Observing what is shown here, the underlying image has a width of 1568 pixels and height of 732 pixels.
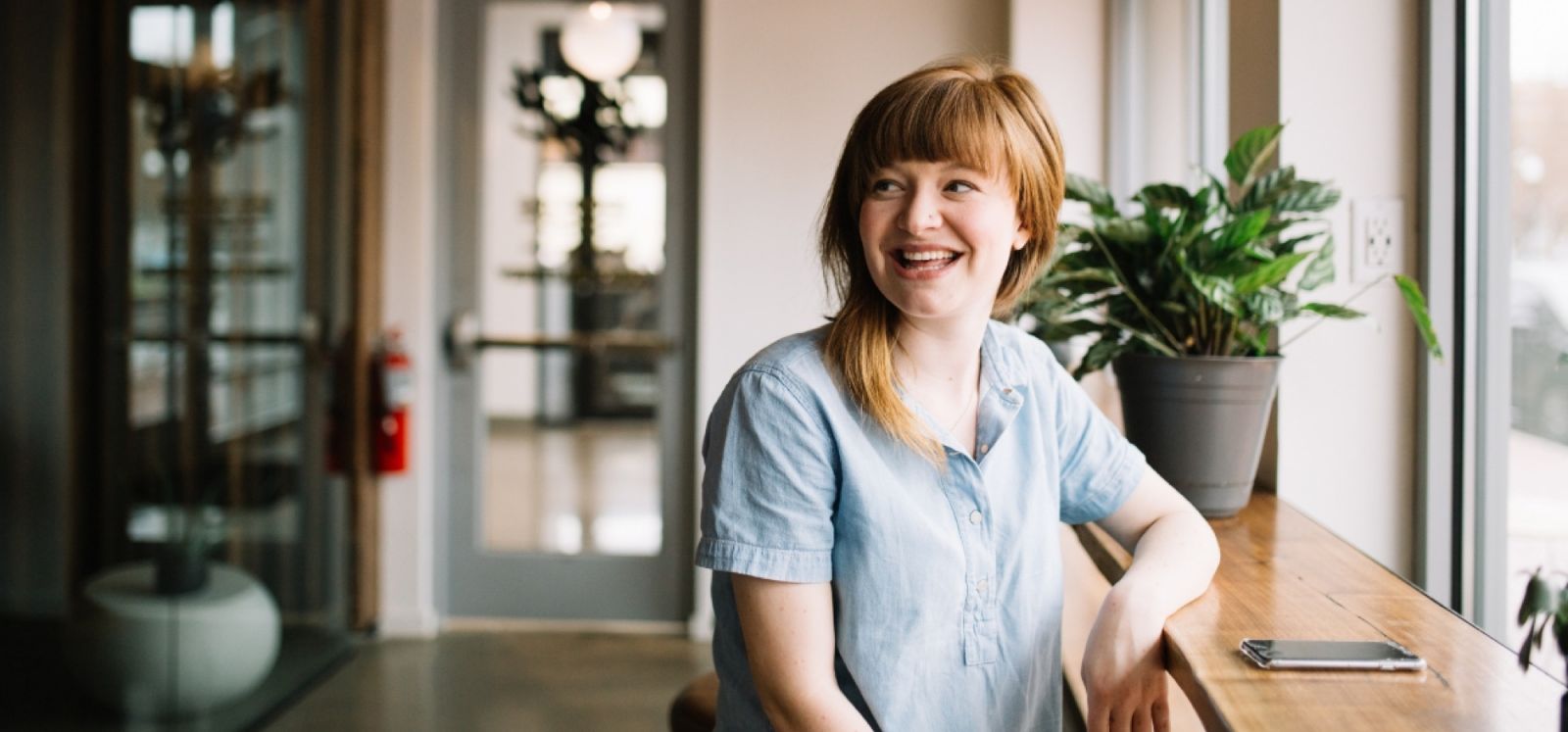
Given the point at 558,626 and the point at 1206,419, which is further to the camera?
the point at 558,626

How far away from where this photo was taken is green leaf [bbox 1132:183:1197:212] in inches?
66.7

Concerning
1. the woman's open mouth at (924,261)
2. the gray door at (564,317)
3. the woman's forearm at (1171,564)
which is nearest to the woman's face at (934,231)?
the woman's open mouth at (924,261)

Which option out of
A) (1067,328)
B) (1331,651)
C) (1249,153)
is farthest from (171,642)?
(1331,651)

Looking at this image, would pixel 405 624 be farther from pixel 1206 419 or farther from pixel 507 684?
pixel 1206 419

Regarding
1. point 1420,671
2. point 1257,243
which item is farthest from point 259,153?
point 1420,671

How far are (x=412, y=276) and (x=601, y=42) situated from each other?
3.15 feet

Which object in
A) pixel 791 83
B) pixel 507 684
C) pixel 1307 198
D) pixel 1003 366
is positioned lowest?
pixel 507 684

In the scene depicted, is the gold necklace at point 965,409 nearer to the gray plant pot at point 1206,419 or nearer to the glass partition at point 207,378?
the gray plant pot at point 1206,419

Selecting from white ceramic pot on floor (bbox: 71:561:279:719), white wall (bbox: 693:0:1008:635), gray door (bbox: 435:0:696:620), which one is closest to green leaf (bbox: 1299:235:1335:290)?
white ceramic pot on floor (bbox: 71:561:279:719)

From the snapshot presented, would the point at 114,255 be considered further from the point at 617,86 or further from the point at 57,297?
the point at 617,86

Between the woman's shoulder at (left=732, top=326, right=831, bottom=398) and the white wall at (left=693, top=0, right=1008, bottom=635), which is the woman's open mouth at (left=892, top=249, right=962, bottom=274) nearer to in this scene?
the woman's shoulder at (left=732, top=326, right=831, bottom=398)

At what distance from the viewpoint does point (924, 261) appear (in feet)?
4.21

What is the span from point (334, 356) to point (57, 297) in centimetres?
153

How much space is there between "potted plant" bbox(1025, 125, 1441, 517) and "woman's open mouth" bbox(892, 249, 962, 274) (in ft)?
Answer: 1.44
